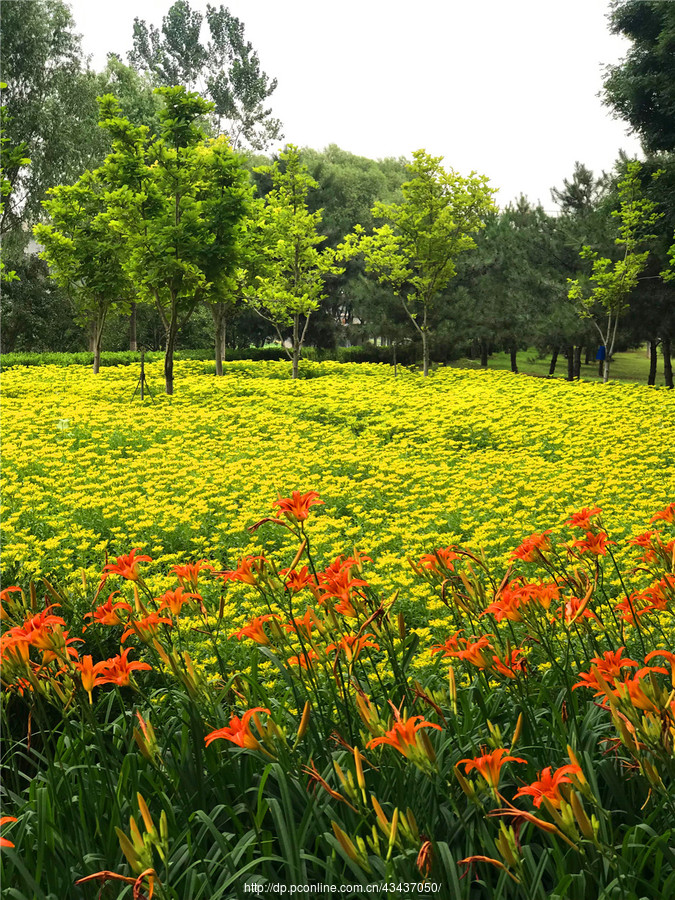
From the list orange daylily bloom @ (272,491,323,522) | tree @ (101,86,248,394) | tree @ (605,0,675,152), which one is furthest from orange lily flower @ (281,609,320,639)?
tree @ (605,0,675,152)

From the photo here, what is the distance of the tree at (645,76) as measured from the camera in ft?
48.8

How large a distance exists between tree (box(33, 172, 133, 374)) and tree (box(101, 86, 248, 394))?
107 cm

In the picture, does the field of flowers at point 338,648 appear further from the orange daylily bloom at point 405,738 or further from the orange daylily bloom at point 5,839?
the orange daylily bloom at point 5,839

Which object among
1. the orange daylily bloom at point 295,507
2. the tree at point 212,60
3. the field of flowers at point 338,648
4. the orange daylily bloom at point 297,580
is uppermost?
the tree at point 212,60

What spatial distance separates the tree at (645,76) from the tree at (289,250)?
806 cm

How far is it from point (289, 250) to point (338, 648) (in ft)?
63.2

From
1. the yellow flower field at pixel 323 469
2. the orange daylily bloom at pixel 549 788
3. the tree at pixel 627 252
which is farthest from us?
the tree at pixel 627 252

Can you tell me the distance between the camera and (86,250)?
15367 mm

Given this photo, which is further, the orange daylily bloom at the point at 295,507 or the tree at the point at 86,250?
the tree at the point at 86,250

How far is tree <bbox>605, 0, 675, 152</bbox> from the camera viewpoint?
585 inches

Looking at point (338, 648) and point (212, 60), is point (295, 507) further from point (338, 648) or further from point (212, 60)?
point (212, 60)

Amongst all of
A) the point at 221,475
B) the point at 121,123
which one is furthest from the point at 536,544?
the point at 121,123

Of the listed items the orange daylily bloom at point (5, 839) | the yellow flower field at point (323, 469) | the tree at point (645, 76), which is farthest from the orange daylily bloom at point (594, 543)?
the tree at point (645, 76)

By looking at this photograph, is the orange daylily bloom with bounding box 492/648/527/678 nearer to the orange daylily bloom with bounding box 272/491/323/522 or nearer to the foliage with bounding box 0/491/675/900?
the foliage with bounding box 0/491/675/900
